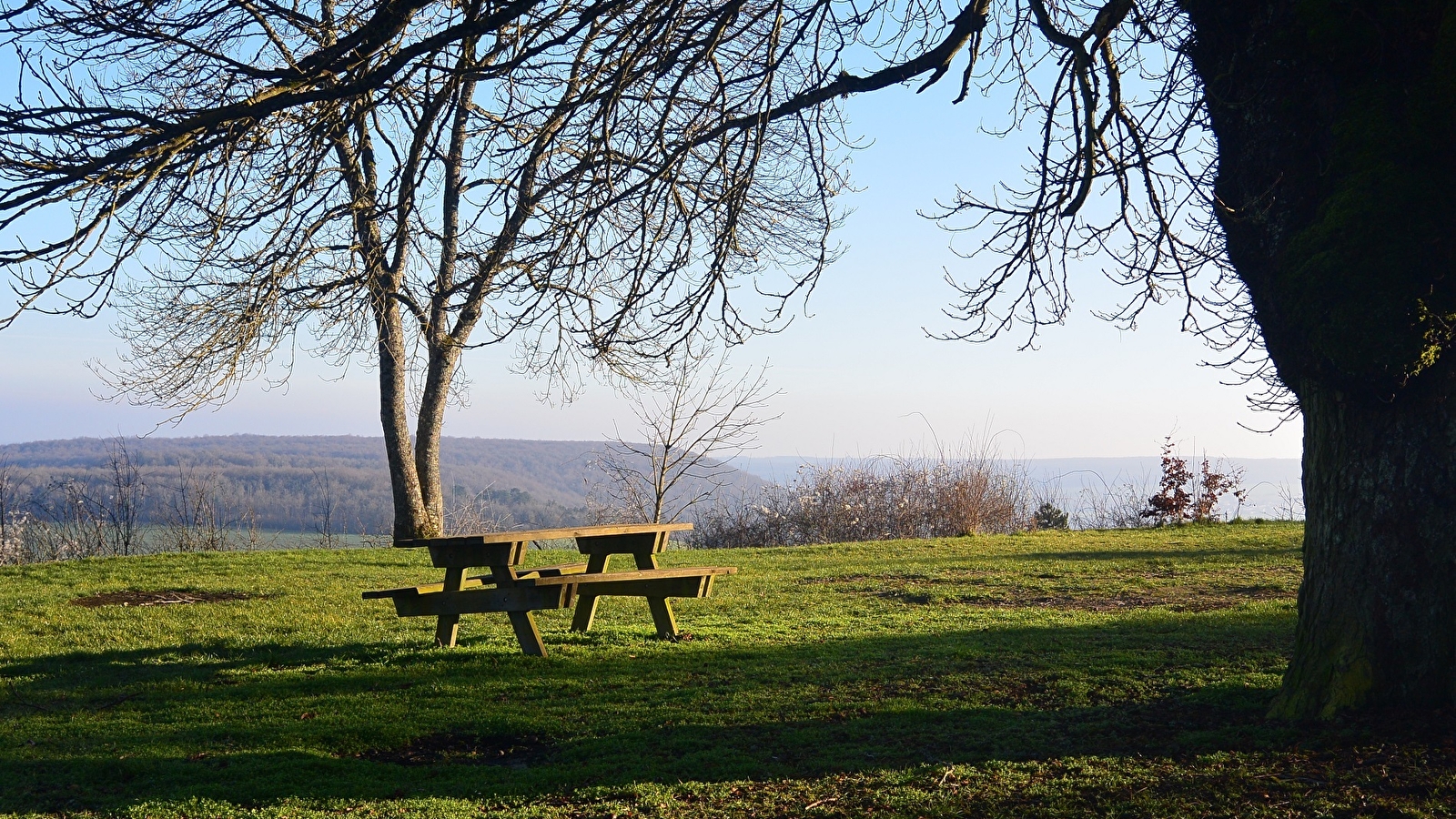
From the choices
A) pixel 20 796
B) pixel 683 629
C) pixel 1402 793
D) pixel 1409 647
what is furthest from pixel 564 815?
pixel 683 629

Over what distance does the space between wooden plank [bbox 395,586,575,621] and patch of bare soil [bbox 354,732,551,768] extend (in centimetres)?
148

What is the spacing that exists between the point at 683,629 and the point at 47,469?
1166 inches

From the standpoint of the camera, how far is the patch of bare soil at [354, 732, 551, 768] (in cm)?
454

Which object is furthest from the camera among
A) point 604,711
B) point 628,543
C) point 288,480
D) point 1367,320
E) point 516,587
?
point 288,480

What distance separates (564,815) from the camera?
365 cm

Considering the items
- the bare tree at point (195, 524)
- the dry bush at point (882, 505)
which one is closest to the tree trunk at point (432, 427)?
the bare tree at point (195, 524)

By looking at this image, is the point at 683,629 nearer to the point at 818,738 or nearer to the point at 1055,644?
the point at 1055,644

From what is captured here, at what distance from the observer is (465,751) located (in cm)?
471

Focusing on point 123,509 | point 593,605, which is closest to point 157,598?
point 593,605

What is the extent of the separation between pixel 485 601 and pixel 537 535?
0.49 m

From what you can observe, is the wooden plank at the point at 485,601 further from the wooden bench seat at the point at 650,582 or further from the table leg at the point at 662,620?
the table leg at the point at 662,620

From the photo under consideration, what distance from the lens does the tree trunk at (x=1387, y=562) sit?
4.04 meters

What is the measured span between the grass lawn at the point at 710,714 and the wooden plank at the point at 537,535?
0.73m

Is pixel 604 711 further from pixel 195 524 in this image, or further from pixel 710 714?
pixel 195 524
